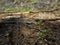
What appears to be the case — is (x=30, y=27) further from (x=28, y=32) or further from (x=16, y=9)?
(x=16, y=9)

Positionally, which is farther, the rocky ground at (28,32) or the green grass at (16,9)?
the green grass at (16,9)

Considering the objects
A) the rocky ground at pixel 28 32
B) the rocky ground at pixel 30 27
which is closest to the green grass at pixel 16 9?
the rocky ground at pixel 30 27

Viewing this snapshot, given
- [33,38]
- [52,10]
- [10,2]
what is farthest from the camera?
[10,2]

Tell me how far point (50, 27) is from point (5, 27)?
0.73 meters

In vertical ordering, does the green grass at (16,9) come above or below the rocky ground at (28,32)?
above

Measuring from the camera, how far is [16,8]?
10.1ft

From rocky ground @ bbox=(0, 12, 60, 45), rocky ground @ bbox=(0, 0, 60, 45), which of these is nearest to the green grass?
rocky ground @ bbox=(0, 0, 60, 45)

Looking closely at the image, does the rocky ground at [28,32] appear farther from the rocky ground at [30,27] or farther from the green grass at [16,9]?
the green grass at [16,9]

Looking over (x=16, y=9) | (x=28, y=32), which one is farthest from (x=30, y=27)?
(x=16, y=9)

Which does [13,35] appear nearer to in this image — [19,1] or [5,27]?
[5,27]

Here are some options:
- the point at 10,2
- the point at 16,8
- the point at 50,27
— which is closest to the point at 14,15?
the point at 16,8

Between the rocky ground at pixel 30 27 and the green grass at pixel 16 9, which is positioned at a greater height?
the green grass at pixel 16 9

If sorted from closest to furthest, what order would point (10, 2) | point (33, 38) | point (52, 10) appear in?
point (33, 38)
point (52, 10)
point (10, 2)

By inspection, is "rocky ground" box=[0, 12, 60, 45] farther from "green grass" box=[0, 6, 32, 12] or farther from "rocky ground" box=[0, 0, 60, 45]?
"green grass" box=[0, 6, 32, 12]
